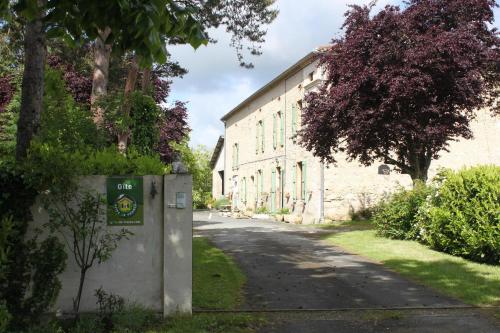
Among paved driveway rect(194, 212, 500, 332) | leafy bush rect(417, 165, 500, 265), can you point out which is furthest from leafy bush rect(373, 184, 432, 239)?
paved driveway rect(194, 212, 500, 332)

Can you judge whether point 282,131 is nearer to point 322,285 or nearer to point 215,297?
point 322,285

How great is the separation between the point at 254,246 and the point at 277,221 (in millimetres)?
11270

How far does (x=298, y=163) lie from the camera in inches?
1014

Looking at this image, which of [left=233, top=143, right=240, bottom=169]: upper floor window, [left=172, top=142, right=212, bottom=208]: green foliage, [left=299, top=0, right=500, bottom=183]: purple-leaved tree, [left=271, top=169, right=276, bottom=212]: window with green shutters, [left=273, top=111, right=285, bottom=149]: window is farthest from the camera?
[left=172, top=142, right=212, bottom=208]: green foliage

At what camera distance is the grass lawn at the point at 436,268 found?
783 centimetres

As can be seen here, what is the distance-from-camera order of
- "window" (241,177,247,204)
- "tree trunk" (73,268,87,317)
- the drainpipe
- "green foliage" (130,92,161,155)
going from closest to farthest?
"tree trunk" (73,268,87,317) < "green foliage" (130,92,161,155) < the drainpipe < "window" (241,177,247,204)

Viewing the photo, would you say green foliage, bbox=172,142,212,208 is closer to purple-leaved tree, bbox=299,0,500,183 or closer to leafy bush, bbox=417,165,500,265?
purple-leaved tree, bbox=299,0,500,183

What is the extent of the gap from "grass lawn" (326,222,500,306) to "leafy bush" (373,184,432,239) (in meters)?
0.48

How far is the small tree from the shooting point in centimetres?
554

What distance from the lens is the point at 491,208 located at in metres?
10.1

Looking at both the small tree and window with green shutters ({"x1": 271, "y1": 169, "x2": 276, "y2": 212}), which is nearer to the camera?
the small tree

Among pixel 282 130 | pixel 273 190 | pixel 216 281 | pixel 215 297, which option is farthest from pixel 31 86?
pixel 273 190

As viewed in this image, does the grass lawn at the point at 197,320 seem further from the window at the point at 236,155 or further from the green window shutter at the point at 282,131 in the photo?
the window at the point at 236,155

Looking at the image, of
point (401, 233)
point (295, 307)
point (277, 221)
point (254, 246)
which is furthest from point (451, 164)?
point (295, 307)
